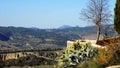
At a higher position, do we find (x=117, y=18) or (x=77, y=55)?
(x=117, y=18)

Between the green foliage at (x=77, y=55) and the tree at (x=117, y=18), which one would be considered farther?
the green foliage at (x=77, y=55)

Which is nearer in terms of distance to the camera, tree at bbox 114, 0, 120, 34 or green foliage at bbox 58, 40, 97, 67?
tree at bbox 114, 0, 120, 34

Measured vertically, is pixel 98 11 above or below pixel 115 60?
above

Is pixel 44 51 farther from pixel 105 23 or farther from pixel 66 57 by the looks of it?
pixel 66 57

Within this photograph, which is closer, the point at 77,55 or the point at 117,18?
the point at 117,18

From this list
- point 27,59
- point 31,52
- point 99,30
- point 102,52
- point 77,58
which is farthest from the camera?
point 31,52

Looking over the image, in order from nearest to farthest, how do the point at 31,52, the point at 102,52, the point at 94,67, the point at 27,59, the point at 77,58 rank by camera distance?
the point at 94,67
the point at 102,52
the point at 77,58
the point at 27,59
the point at 31,52

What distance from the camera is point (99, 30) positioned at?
47688 millimetres

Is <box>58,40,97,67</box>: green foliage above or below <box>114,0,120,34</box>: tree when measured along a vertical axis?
below

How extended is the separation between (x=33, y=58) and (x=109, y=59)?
2493 inches

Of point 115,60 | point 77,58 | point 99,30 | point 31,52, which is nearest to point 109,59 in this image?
point 115,60

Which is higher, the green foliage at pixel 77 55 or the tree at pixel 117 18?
the tree at pixel 117 18

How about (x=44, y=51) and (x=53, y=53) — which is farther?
(x=44, y=51)

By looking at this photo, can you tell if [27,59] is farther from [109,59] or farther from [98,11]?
[109,59]
